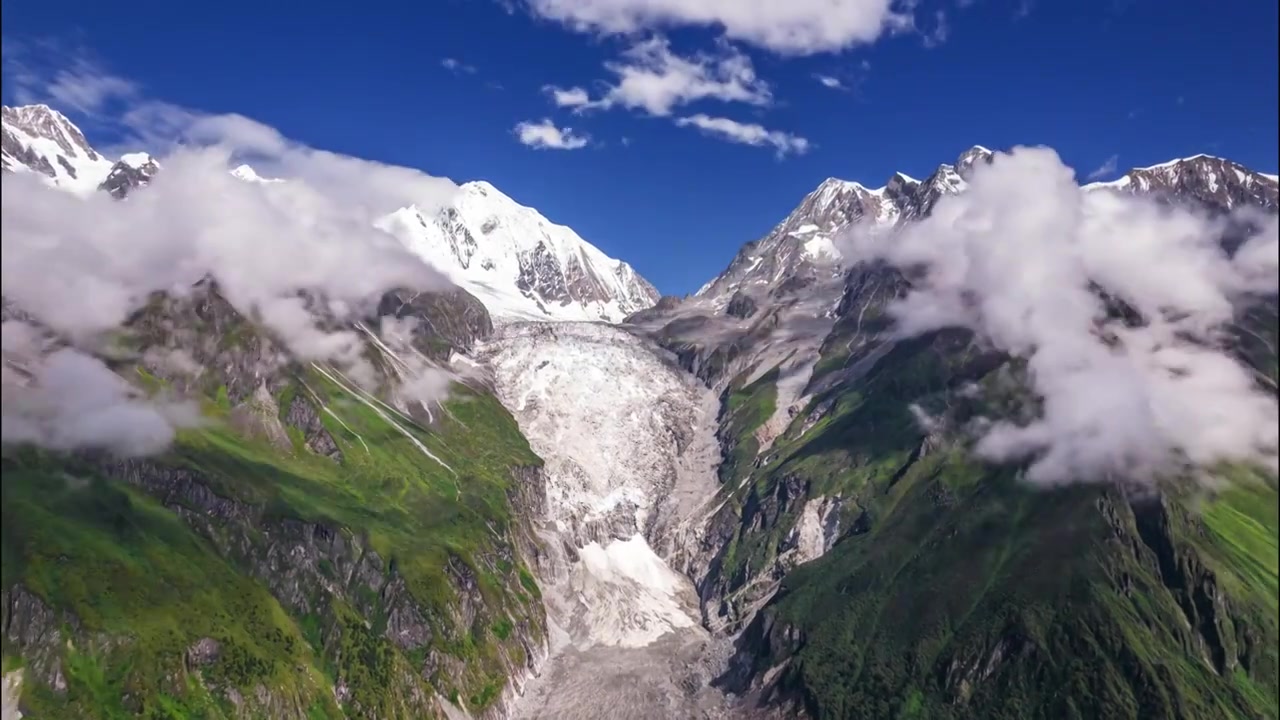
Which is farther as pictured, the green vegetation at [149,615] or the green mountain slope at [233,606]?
the green mountain slope at [233,606]

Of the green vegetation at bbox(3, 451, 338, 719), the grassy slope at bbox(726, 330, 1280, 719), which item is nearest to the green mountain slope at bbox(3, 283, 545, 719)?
the green vegetation at bbox(3, 451, 338, 719)

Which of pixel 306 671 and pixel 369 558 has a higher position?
pixel 369 558

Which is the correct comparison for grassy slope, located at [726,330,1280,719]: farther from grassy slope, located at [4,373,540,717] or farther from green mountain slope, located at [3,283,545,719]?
grassy slope, located at [4,373,540,717]

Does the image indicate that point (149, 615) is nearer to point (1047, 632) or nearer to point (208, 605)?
point (208, 605)

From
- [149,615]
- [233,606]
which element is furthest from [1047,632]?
[149,615]

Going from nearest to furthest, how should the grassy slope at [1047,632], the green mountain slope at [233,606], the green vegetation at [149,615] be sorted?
the green vegetation at [149,615] < the green mountain slope at [233,606] < the grassy slope at [1047,632]

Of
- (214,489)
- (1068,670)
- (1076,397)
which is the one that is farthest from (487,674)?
(1076,397)

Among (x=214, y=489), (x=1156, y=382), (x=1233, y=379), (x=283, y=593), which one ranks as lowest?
(x=283, y=593)

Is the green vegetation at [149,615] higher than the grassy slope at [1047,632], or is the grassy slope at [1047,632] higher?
the grassy slope at [1047,632]

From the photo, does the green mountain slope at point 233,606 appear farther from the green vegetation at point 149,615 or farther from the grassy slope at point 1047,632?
the grassy slope at point 1047,632

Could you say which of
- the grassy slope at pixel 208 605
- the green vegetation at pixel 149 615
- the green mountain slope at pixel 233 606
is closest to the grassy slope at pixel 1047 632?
the green mountain slope at pixel 233 606

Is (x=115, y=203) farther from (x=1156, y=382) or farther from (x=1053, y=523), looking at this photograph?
(x=1053, y=523)
